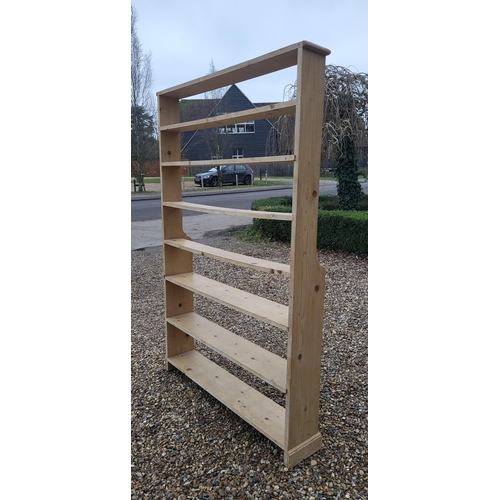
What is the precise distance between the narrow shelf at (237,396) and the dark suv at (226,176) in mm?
18098

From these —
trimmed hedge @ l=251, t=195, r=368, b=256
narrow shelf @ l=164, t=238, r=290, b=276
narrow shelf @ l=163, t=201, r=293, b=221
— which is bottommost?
trimmed hedge @ l=251, t=195, r=368, b=256

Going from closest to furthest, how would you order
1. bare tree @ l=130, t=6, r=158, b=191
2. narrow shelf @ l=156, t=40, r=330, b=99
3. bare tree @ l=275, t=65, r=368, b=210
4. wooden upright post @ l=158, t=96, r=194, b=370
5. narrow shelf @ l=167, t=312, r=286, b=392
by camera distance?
1. narrow shelf @ l=156, t=40, r=330, b=99
2. narrow shelf @ l=167, t=312, r=286, b=392
3. wooden upright post @ l=158, t=96, r=194, b=370
4. bare tree @ l=275, t=65, r=368, b=210
5. bare tree @ l=130, t=6, r=158, b=191

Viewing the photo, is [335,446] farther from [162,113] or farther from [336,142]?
[336,142]

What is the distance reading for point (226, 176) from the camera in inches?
824

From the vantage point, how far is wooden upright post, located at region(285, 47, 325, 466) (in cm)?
168

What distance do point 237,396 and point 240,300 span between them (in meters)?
0.65

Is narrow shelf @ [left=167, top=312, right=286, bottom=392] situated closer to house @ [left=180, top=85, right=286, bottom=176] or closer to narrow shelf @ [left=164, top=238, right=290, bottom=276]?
narrow shelf @ [left=164, top=238, right=290, bottom=276]

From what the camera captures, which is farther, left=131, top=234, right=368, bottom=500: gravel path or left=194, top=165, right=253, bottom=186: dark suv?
left=194, top=165, right=253, bottom=186: dark suv

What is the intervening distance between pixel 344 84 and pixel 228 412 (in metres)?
7.16

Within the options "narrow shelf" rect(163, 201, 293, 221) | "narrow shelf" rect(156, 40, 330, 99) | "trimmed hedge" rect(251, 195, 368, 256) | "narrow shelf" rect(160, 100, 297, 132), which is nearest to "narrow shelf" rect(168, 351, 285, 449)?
"narrow shelf" rect(163, 201, 293, 221)

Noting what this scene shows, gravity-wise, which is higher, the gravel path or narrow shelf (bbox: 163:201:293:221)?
narrow shelf (bbox: 163:201:293:221)

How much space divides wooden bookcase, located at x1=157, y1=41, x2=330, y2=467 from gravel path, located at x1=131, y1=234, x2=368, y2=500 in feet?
0.39

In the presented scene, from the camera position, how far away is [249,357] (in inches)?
91.3

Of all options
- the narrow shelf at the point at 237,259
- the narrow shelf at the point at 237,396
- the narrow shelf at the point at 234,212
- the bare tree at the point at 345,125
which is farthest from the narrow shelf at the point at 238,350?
the bare tree at the point at 345,125
